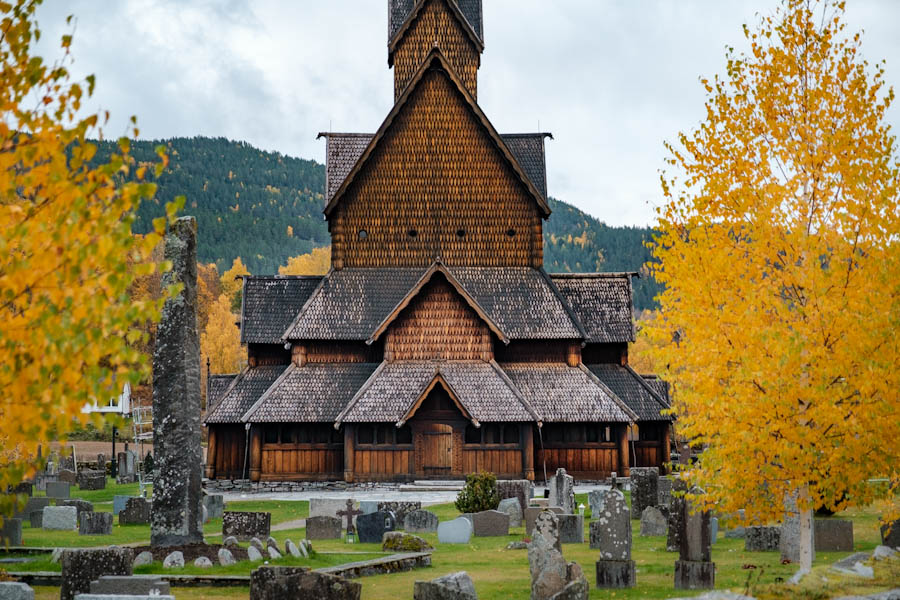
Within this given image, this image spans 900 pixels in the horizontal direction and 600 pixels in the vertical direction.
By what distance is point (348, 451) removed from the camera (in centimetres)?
3688

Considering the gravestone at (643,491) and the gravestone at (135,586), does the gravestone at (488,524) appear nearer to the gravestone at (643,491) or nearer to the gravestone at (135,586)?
the gravestone at (643,491)

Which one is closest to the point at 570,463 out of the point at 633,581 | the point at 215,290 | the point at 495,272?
the point at 495,272

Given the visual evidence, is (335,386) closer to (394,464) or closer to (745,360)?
(394,464)

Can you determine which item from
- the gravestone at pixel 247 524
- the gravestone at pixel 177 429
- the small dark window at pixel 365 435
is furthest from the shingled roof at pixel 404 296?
the gravestone at pixel 177 429

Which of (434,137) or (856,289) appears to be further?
(434,137)

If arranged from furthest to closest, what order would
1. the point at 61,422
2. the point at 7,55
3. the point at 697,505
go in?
the point at 697,505 → the point at 7,55 → the point at 61,422

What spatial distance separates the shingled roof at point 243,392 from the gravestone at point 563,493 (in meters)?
13.5

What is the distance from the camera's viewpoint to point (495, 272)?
42.2 meters

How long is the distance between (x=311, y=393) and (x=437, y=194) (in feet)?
32.9

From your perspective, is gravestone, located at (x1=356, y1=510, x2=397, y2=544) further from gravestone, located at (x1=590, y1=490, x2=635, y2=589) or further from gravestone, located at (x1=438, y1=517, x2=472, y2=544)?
gravestone, located at (x1=590, y1=490, x2=635, y2=589)

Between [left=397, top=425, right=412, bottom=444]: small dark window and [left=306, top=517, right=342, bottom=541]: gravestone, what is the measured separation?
15.3m

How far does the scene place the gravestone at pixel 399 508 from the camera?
A: 23219mm

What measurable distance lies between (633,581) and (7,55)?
1130cm

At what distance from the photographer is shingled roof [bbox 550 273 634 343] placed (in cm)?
4119
